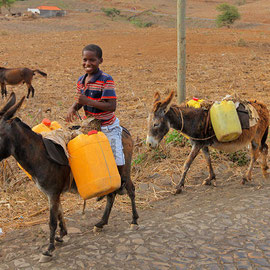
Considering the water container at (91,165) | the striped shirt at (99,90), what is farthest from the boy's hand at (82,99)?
the water container at (91,165)

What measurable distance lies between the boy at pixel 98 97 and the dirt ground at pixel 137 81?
1.47 metres

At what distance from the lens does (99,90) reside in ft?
13.6

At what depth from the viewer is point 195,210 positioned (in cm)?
525

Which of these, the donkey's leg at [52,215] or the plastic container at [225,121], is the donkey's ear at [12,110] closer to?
the donkey's leg at [52,215]

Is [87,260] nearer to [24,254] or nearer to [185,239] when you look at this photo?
[24,254]

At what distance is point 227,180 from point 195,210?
152 centimetres

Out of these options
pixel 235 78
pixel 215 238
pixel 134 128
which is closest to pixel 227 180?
pixel 215 238

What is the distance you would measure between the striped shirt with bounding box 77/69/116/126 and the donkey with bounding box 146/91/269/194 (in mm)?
1401

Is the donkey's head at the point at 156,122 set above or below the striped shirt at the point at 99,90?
below

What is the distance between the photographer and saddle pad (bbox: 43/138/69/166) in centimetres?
392

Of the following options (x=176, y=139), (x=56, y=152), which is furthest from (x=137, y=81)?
(x=56, y=152)

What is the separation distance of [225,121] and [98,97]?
7.70 feet

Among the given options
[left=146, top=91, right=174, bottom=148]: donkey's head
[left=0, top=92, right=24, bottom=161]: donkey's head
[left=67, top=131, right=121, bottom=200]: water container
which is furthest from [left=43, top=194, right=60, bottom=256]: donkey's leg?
[left=146, top=91, right=174, bottom=148]: donkey's head

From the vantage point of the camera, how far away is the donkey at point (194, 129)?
562cm
